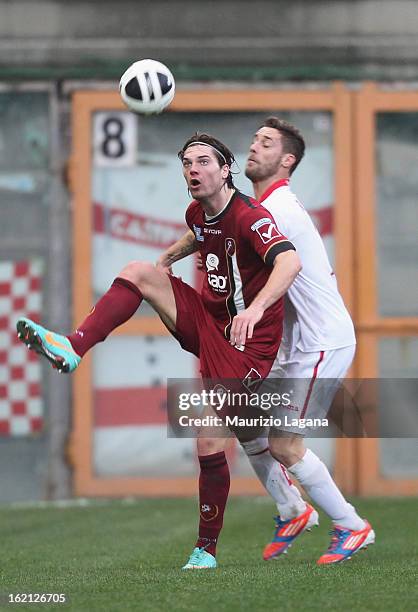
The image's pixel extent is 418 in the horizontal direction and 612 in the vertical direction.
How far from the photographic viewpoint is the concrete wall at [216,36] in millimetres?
10852

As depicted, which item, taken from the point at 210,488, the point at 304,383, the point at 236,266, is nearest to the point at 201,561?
the point at 210,488

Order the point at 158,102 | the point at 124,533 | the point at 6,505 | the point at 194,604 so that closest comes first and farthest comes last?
the point at 194,604, the point at 158,102, the point at 124,533, the point at 6,505

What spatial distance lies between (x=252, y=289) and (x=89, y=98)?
495 centimetres

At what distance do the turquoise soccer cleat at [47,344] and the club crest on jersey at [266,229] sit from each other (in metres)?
0.97

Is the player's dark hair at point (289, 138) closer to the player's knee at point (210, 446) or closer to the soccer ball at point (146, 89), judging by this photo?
the soccer ball at point (146, 89)

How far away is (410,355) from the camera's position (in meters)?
10.9

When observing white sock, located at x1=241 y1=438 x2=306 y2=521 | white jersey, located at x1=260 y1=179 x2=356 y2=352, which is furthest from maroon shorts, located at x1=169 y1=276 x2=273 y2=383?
white sock, located at x1=241 y1=438 x2=306 y2=521

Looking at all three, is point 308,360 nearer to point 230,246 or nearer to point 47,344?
point 230,246

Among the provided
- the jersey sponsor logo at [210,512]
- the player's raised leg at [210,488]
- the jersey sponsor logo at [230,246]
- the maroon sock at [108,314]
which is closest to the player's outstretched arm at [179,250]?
the jersey sponsor logo at [230,246]

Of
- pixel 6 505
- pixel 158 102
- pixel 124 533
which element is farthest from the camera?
pixel 6 505

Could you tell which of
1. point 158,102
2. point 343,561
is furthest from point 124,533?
point 158,102

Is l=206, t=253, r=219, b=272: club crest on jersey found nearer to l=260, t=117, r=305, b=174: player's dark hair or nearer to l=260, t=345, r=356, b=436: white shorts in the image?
l=260, t=345, r=356, b=436: white shorts

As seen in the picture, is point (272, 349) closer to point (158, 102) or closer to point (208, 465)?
point (208, 465)

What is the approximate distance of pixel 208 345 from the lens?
6227 millimetres
